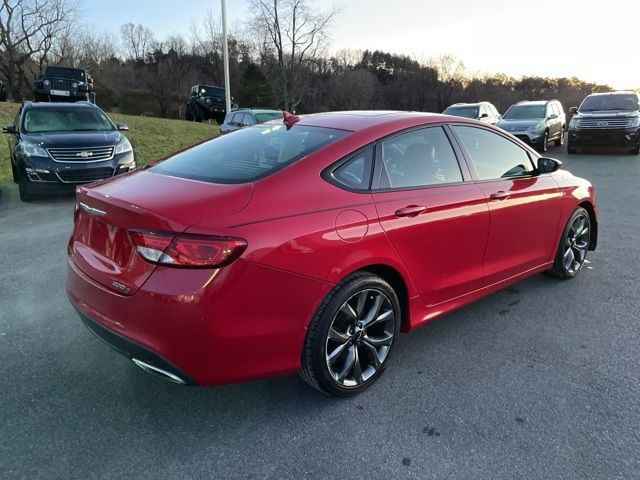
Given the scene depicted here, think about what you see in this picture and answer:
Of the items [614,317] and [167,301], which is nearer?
[167,301]

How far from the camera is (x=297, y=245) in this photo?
2443mm

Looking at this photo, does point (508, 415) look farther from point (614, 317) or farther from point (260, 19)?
point (260, 19)

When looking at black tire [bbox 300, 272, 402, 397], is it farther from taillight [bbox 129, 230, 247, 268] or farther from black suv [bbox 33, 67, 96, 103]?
black suv [bbox 33, 67, 96, 103]

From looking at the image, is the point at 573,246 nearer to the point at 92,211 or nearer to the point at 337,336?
the point at 337,336

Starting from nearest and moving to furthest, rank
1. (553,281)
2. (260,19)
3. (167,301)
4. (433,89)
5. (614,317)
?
(167,301) → (614,317) → (553,281) → (260,19) → (433,89)

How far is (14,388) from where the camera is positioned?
9.48ft

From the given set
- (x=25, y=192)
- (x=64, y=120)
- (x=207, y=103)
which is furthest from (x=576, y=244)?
(x=207, y=103)

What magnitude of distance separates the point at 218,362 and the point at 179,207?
0.76 meters

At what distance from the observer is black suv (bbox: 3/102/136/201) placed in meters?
7.85

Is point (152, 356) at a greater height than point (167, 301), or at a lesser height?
lesser

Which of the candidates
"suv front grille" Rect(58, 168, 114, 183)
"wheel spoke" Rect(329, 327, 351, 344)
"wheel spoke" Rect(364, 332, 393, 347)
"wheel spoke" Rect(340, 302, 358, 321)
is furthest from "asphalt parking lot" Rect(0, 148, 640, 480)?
"suv front grille" Rect(58, 168, 114, 183)

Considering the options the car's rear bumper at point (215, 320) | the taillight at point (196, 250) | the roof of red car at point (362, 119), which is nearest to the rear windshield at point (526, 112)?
the roof of red car at point (362, 119)

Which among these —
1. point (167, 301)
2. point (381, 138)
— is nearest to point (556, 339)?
point (381, 138)

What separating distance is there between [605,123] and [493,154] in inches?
→ 512
